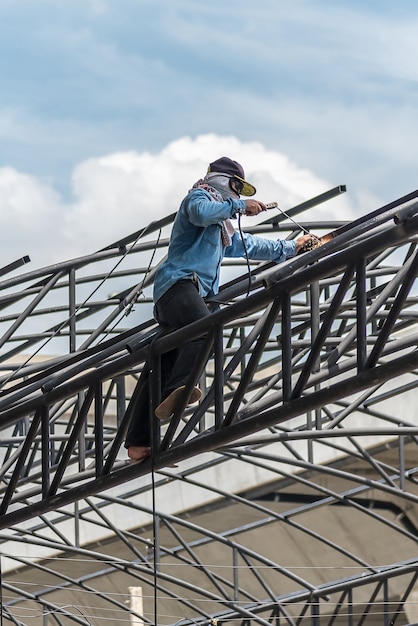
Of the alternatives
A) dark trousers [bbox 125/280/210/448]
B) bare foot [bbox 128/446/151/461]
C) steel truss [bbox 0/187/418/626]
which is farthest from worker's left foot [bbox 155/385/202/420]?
steel truss [bbox 0/187/418/626]

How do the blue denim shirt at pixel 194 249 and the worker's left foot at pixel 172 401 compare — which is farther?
the worker's left foot at pixel 172 401

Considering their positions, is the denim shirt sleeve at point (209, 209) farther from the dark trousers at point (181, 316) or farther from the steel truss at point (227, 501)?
the steel truss at point (227, 501)

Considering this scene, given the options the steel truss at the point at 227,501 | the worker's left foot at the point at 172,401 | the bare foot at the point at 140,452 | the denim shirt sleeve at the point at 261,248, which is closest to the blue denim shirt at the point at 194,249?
the denim shirt sleeve at the point at 261,248

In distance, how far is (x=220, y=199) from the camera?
413 inches

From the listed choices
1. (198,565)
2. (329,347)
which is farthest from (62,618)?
(329,347)

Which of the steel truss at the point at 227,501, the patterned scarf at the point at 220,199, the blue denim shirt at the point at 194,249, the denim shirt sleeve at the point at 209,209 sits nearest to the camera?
the denim shirt sleeve at the point at 209,209

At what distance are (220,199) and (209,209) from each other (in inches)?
17.3

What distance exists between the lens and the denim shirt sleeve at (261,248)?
11.1 metres

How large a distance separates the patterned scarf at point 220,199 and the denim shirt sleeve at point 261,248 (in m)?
0.22

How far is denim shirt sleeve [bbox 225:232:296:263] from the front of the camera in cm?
1109

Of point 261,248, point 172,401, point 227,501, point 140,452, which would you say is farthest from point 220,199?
point 227,501

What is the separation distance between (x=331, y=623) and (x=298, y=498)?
3063 mm

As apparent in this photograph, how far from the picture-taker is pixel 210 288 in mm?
10750

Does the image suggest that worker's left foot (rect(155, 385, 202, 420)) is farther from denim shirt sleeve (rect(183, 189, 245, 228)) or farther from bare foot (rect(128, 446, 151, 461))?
denim shirt sleeve (rect(183, 189, 245, 228))
